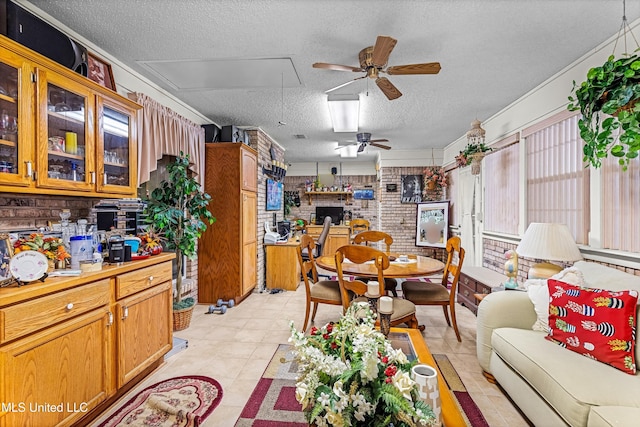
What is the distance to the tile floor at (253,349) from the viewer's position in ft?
6.40

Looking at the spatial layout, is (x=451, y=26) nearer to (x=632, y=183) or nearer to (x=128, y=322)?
(x=632, y=183)

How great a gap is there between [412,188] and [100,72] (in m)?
5.58

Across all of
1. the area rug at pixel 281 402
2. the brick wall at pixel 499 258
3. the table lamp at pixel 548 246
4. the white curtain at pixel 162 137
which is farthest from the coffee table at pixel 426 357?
the white curtain at pixel 162 137

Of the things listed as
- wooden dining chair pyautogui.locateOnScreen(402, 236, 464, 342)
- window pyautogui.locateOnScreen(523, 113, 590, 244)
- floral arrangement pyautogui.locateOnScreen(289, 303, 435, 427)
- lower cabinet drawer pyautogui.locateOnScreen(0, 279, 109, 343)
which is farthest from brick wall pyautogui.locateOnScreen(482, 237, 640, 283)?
lower cabinet drawer pyautogui.locateOnScreen(0, 279, 109, 343)

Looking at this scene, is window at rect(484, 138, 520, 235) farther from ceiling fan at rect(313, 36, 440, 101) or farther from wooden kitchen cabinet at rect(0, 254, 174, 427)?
wooden kitchen cabinet at rect(0, 254, 174, 427)

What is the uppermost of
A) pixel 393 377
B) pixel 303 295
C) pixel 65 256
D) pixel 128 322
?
pixel 65 256

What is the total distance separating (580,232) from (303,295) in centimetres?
328

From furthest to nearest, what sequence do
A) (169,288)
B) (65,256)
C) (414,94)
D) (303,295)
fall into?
(303,295)
(414,94)
(169,288)
(65,256)

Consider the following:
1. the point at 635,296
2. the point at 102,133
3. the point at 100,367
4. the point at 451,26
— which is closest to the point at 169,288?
the point at 100,367

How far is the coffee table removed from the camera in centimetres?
121

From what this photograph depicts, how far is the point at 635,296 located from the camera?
161cm

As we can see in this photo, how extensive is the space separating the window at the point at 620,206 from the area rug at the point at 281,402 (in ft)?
5.05

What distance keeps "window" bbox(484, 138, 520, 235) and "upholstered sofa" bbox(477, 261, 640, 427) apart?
155 centimetres

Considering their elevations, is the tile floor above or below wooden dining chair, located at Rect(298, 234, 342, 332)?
below
